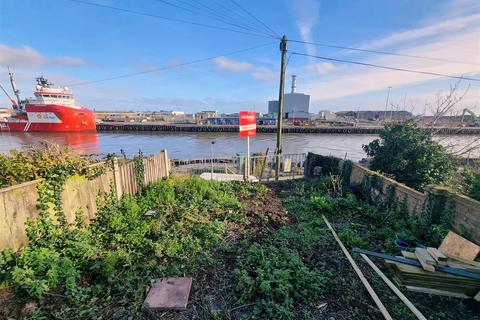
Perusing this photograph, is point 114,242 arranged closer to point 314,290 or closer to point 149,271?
point 149,271

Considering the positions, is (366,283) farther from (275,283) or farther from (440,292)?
(275,283)

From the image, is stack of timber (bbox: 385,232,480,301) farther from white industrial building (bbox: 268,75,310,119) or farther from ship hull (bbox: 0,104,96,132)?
Answer: white industrial building (bbox: 268,75,310,119)

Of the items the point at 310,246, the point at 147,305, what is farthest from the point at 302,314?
the point at 147,305

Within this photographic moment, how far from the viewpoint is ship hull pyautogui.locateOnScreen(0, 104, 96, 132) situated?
3281 centimetres

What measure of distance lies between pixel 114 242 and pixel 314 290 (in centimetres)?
336

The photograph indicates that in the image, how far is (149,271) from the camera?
3.14m

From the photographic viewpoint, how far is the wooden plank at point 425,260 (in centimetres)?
282

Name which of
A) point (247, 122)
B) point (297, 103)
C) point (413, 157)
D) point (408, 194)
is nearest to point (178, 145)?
point (247, 122)

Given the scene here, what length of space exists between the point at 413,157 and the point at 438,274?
468cm

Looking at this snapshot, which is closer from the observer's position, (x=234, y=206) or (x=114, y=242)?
(x=114, y=242)

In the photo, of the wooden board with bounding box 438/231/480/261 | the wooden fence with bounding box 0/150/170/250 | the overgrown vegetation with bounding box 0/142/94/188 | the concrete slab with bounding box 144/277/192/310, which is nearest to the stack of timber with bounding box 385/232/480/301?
the wooden board with bounding box 438/231/480/261

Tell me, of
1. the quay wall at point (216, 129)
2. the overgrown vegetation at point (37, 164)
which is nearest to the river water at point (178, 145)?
the quay wall at point (216, 129)

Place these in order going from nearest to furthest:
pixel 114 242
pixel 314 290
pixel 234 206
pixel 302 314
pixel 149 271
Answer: pixel 302 314, pixel 314 290, pixel 149 271, pixel 114 242, pixel 234 206

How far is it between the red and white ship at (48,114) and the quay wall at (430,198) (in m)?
41.5
